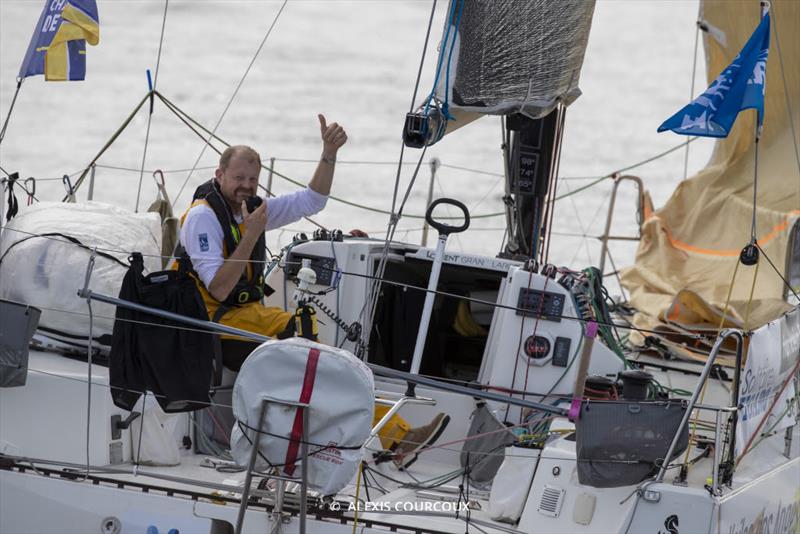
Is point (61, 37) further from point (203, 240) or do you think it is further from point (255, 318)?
point (255, 318)

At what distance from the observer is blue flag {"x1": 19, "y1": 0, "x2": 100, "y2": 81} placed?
5125 millimetres

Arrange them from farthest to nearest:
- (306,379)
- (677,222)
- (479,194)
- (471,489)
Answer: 1. (479,194)
2. (677,222)
3. (471,489)
4. (306,379)

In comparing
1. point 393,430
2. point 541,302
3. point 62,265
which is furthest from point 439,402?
point 62,265

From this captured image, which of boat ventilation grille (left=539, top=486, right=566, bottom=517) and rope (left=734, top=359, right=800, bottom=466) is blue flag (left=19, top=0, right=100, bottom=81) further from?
rope (left=734, top=359, right=800, bottom=466)

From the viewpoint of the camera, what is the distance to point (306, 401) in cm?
349

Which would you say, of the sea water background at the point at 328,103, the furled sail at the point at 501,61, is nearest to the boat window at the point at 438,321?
the furled sail at the point at 501,61

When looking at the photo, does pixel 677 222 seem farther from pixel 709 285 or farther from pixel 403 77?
pixel 403 77

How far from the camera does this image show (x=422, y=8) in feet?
75.2

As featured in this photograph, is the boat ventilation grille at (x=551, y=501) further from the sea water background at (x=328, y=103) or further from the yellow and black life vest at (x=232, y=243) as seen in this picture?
the sea water background at (x=328, y=103)

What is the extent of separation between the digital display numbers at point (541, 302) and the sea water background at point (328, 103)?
362 inches

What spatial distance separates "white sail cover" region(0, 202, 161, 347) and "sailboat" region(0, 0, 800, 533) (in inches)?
0.4

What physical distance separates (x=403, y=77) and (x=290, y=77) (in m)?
1.90

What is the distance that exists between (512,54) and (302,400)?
2.31 metres

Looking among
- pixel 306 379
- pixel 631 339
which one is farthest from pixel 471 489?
pixel 631 339
